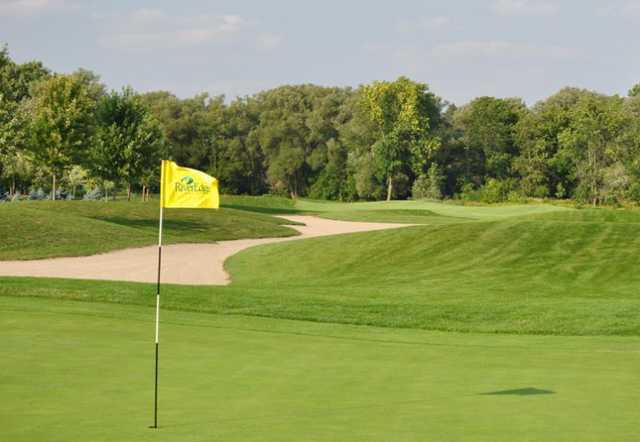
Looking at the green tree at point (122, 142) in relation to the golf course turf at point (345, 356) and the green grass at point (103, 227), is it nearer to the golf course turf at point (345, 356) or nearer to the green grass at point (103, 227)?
the green grass at point (103, 227)

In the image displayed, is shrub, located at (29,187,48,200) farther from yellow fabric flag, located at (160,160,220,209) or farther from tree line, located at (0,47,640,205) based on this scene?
yellow fabric flag, located at (160,160,220,209)

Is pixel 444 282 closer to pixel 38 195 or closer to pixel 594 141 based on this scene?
pixel 38 195

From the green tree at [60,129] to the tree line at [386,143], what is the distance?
1621 cm

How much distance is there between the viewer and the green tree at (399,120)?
10138cm

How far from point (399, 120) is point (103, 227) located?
2525 inches

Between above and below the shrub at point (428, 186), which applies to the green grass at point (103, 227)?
below

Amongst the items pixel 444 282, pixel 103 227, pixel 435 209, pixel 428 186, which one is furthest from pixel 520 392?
pixel 428 186

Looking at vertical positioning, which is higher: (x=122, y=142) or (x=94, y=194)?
(x=122, y=142)

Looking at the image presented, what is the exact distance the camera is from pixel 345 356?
13.1 metres

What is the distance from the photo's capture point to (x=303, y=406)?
366 inches

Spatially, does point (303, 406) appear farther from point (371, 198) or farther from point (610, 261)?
point (371, 198)

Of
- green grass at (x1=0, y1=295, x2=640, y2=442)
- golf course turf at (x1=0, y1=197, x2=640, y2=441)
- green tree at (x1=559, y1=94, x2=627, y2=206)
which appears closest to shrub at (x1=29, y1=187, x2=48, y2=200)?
golf course turf at (x1=0, y1=197, x2=640, y2=441)

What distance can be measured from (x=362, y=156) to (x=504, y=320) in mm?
84897

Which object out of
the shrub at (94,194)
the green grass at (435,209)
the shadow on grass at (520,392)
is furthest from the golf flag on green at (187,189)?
the shrub at (94,194)
